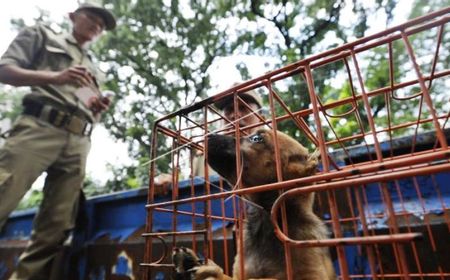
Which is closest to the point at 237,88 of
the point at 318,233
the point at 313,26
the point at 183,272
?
the point at 183,272

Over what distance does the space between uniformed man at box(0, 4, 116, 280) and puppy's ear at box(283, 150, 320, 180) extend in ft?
7.75

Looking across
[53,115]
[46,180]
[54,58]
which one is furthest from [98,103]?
[46,180]

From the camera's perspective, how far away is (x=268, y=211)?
2.17 metres

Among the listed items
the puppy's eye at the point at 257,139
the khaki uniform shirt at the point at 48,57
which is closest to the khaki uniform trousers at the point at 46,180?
the khaki uniform shirt at the point at 48,57

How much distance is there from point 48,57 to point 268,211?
3.22 metres

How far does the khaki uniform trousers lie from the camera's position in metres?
2.99

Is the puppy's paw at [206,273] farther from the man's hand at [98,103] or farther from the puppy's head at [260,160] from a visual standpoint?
the man's hand at [98,103]

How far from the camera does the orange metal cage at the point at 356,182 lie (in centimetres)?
93

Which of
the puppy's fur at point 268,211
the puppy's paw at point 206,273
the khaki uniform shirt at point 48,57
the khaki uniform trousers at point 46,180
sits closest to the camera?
the puppy's paw at point 206,273

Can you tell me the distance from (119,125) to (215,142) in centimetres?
1305

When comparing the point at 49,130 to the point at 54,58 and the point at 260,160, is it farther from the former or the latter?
the point at 260,160

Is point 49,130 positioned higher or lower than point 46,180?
higher

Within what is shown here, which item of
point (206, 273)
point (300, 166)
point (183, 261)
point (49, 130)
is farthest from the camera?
point (49, 130)

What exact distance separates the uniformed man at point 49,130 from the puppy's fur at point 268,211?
2.06 metres
